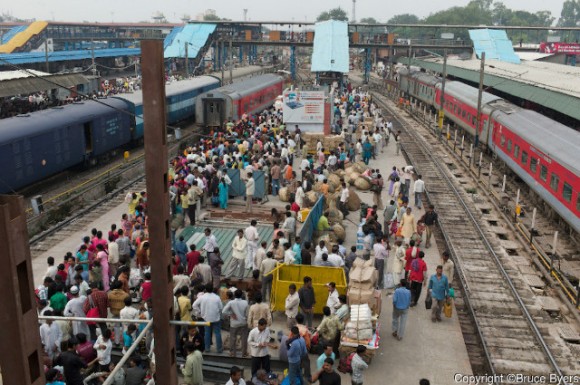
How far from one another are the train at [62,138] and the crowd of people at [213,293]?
12.7 feet

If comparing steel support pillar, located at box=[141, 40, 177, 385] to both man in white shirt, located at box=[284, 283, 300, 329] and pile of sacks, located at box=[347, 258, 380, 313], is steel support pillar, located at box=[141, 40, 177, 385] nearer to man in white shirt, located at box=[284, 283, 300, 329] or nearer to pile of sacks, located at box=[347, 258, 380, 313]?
man in white shirt, located at box=[284, 283, 300, 329]

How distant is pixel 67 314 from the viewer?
10633mm

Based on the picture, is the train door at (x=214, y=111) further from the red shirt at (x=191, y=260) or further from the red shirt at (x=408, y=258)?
the red shirt at (x=408, y=258)

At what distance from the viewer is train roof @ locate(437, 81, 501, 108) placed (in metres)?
33.4

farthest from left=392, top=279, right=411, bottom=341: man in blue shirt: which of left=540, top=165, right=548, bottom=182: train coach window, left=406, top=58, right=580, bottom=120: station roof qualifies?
left=406, top=58, right=580, bottom=120: station roof

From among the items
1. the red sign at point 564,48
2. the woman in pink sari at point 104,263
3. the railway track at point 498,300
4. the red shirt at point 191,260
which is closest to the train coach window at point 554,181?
the railway track at point 498,300

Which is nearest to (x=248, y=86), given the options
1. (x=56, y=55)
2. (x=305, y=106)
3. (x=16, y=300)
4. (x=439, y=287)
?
(x=305, y=106)

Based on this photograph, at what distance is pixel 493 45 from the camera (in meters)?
66.8

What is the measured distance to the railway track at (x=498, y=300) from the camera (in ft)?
38.7

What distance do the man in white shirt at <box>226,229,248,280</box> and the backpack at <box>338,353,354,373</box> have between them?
4.00 m

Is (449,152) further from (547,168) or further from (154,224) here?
(154,224)

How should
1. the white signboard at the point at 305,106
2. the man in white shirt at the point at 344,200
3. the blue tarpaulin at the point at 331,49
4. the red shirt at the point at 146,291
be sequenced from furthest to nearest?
1. the blue tarpaulin at the point at 331,49
2. the white signboard at the point at 305,106
3. the man in white shirt at the point at 344,200
4. the red shirt at the point at 146,291

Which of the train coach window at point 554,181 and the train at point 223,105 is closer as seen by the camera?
the train coach window at point 554,181

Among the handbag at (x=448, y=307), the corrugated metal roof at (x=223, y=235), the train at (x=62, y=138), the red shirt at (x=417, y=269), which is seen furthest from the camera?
the train at (x=62, y=138)
